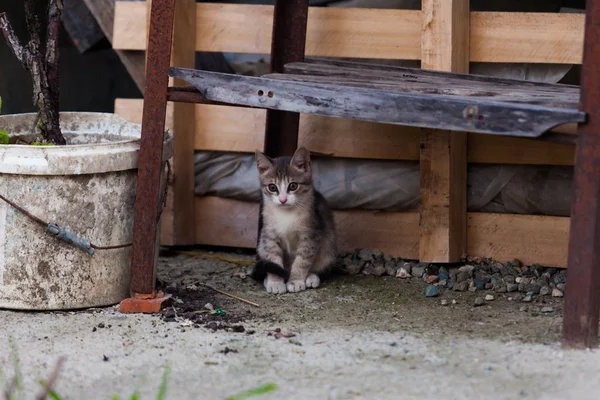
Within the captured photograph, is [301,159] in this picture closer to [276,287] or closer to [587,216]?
[276,287]

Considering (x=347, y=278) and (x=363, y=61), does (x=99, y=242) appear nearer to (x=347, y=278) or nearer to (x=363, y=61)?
(x=347, y=278)

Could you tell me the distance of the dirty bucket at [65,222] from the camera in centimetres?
355

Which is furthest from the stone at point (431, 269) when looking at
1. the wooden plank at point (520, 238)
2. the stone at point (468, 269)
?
the wooden plank at point (520, 238)

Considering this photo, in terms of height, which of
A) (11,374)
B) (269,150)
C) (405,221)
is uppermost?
(269,150)

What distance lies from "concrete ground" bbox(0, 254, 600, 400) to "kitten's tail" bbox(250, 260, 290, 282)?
0.11m

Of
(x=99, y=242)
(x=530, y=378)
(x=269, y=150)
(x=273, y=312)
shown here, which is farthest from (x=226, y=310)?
(x=530, y=378)

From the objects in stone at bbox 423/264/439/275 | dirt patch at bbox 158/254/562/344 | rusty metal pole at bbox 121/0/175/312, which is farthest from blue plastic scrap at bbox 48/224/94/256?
stone at bbox 423/264/439/275

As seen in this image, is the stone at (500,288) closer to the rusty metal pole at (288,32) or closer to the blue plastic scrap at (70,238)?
the rusty metal pole at (288,32)

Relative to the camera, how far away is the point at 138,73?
4848 mm

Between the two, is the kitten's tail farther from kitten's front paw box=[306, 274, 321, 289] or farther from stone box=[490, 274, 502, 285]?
stone box=[490, 274, 502, 285]

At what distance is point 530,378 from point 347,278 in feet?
5.66

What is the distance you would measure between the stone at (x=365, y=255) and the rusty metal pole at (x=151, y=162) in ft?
4.27

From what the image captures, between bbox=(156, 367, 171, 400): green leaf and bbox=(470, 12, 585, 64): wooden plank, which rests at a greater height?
bbox=(470, 12, 585, 64): wooden plank

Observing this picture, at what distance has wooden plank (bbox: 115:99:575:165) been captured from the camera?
4414 millimetres
